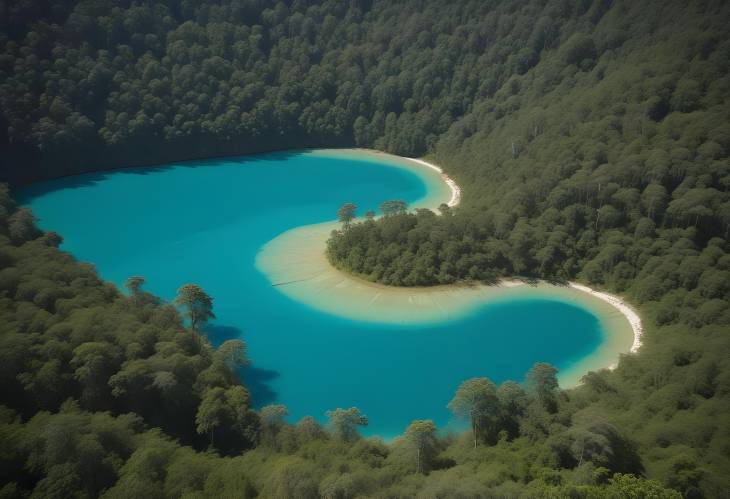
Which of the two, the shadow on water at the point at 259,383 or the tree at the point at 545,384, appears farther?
the shadow on water at the point at 259,383

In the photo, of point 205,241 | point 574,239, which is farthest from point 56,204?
point 574,239

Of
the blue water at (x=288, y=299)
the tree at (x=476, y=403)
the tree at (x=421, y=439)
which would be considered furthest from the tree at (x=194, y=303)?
the tree at (x=476, y=403)

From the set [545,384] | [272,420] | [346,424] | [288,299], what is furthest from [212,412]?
[288,299]

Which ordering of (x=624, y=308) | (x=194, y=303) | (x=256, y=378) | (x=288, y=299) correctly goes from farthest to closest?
(x=288, y=299)
(x=624, y=308)
(x=194, y=303)
(x=256, y=378)

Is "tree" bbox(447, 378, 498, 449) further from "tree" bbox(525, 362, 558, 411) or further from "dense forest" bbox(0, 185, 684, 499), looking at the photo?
"tree" bbox(525, 362, 558, 411)

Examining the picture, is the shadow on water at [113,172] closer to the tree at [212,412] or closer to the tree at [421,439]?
the tree at [212,412]

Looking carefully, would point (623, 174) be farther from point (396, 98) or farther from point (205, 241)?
point (396, 98)

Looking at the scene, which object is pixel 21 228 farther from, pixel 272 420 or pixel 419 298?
pixel 419 298
